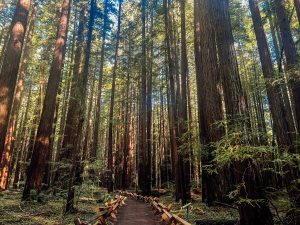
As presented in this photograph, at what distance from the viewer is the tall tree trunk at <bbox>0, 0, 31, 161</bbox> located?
20.9ft

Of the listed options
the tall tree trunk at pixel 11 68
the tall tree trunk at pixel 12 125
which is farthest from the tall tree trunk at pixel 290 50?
the tall tree trunk at pixel 12 125

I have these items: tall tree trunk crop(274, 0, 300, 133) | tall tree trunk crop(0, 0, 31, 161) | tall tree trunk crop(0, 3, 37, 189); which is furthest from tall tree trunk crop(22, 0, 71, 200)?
tall tree trunk crop(274, 0, 300, 133)

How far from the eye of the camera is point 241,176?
589 cm

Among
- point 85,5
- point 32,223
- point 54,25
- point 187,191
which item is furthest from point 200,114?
point 54,25

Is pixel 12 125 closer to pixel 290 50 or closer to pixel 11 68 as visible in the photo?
pixel 11 68

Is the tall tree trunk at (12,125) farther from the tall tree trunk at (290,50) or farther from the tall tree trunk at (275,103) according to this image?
the tall tree trunk at (290,50)

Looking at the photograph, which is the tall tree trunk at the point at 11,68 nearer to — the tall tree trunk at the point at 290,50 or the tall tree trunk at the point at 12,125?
the tall tree trunk at the point at 290,50

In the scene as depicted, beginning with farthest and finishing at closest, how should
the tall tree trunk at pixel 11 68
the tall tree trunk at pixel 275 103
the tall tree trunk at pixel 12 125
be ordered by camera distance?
the tall tree trunk at pixel 12 125, the tall tree trunk at pixel 275 103, the tall tree trunk at pixel 11 68

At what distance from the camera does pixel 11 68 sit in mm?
6781

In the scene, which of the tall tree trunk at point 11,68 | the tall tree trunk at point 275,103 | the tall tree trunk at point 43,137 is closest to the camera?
the tall tree trunk at point 11,68

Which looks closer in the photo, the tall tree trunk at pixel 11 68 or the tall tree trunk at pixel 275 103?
the tall tree trunk at pixel 11 68

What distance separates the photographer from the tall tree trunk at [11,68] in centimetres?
638

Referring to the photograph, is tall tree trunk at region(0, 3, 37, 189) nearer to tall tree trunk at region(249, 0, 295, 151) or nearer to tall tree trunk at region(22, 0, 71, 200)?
tall tree trunk at region(22, 0, 71, 200)

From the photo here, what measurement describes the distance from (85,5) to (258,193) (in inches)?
608
